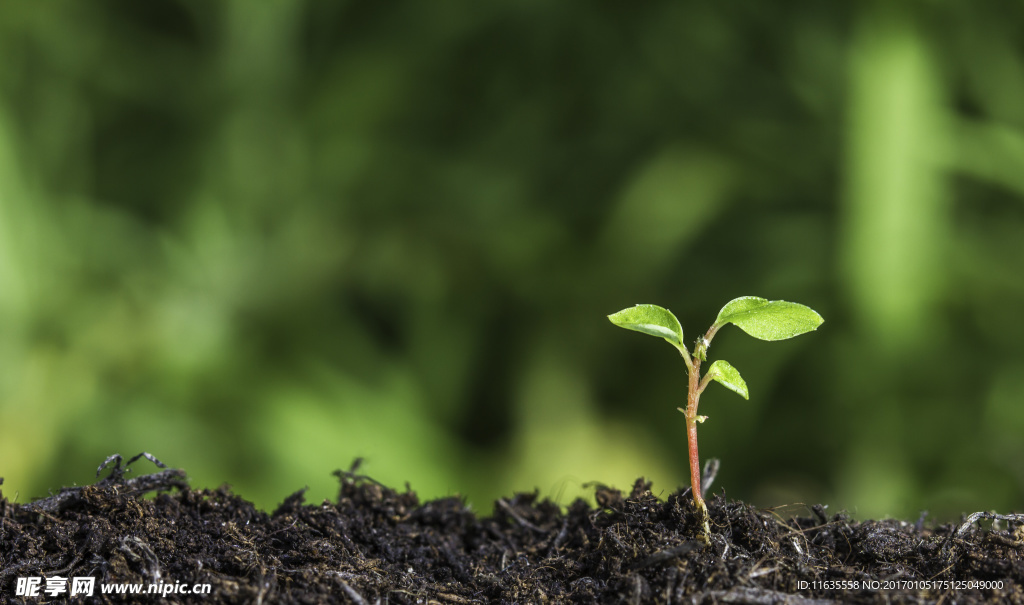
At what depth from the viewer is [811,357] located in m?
1.58

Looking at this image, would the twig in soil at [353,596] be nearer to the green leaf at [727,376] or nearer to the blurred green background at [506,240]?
the green leaf at [727,376]

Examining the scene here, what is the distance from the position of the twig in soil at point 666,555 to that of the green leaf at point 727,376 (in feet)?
0.31

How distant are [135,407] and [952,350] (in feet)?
5.10

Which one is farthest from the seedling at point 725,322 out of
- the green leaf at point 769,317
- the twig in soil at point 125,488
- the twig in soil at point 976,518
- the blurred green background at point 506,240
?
the blurred green background at point 506,240

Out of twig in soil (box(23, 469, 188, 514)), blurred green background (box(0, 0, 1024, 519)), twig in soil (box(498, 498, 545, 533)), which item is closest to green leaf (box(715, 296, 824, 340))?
twig in soil (box(498, 498, 545, 533))

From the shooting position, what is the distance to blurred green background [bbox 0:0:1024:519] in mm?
1461

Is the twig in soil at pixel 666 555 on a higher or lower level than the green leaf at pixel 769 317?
lower

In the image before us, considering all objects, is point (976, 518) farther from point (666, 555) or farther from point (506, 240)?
point (506, 240)

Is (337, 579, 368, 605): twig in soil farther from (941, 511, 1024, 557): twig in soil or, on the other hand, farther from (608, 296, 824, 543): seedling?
(941, 511, 1024, 557): twig in soil

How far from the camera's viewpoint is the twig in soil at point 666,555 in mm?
476

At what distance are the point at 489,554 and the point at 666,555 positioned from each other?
0.20 meters

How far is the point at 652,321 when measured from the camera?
50 centimetres

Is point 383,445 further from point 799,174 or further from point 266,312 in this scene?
point 799,174

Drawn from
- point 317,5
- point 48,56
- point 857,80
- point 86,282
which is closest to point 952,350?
point 857,80
